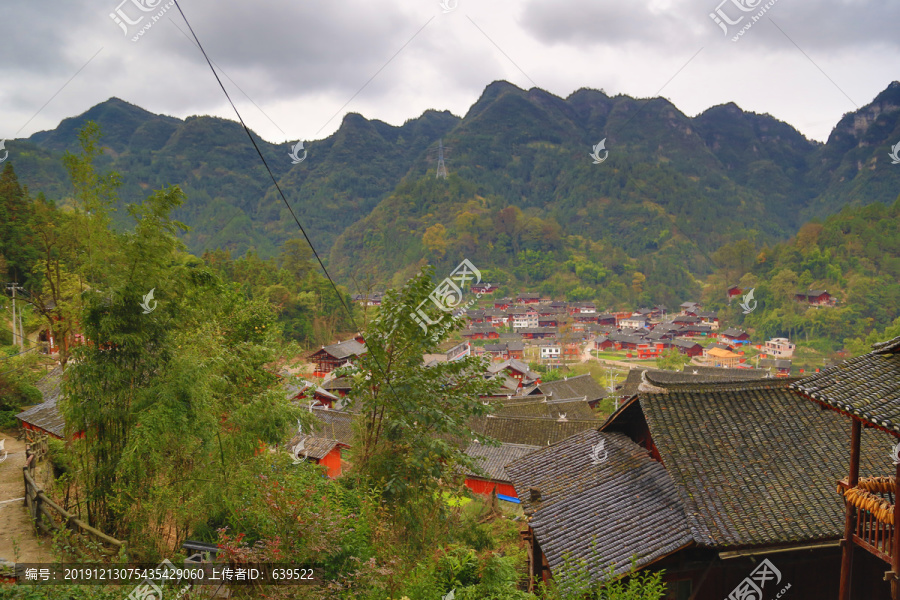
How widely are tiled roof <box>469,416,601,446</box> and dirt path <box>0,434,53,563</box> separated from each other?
11.8 m

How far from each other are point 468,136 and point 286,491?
102718 millimetres

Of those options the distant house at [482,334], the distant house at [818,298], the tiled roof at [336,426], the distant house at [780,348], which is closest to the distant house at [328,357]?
the tiled roof at [336,426]

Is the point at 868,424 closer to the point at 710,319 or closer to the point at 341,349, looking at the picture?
the point at 341,349

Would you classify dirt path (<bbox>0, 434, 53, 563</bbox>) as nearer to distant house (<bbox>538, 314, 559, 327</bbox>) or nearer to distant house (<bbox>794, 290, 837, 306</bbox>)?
distant house (<bbox>538, 314, 559, 327</bbox>)

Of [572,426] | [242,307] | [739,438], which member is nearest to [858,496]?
[739,438]

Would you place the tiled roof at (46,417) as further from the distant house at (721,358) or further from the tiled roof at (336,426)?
the distant house at (721,358)

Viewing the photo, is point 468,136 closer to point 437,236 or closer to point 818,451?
point 437,236

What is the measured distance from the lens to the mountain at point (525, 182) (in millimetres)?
66375

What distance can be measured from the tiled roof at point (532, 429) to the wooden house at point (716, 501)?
1052 centimetres

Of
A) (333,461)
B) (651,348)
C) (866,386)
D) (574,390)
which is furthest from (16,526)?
(651,348)

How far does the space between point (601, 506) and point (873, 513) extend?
245cm

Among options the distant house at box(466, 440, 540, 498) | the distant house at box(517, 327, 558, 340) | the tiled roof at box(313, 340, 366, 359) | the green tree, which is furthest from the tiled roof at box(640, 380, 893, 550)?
the distant house at box(517, 327, 558, 340)

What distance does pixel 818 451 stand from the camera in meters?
5.28

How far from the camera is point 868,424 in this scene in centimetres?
340
